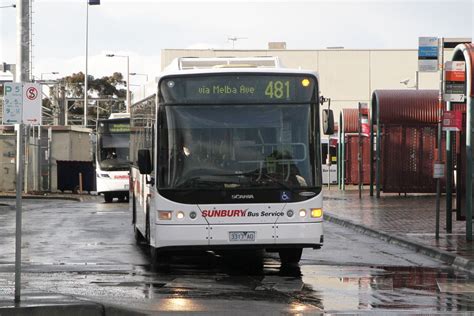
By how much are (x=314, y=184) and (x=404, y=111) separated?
23135 millimetres

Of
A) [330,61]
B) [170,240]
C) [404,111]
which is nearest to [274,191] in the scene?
[170,240]

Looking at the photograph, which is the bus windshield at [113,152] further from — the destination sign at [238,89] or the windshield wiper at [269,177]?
the windshield wiper at [269,177]

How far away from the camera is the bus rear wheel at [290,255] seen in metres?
15.3

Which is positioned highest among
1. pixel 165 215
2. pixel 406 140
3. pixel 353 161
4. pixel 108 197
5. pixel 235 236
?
pixel 406 140

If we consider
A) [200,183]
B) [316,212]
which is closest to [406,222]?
[316,212]

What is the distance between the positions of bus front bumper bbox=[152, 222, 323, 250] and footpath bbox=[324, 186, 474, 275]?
2954mm

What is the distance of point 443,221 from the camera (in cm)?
2434

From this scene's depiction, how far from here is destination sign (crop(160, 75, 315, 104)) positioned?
1417 cm

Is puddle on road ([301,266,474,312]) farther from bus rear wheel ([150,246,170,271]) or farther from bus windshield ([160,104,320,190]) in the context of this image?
bus rear wheel ([150,246,170,271])

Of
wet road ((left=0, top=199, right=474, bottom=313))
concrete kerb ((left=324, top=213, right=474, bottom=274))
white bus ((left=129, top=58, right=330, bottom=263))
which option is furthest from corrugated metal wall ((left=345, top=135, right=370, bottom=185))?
white bus ((left=129, top=58, right=330, bottom=263))

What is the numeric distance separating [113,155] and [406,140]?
37.1 ft

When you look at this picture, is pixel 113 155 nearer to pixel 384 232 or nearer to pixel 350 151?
pixel 350 151

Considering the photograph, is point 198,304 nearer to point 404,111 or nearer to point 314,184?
point 314,184

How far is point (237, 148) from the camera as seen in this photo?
46.1 ft
